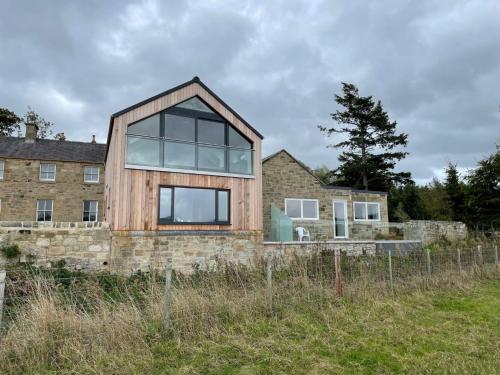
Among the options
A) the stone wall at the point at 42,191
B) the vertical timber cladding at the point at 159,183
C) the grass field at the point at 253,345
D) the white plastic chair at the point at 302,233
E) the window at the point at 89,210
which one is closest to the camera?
the grass field at the point at 253,345

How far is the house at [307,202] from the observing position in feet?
58.6

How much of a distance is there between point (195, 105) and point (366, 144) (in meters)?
24.3

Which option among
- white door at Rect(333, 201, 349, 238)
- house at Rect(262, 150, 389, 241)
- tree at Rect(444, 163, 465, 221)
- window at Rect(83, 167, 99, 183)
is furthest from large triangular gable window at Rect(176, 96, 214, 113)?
tree at Rect(444, 163, 465, 221)

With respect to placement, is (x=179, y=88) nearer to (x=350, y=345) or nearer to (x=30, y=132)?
(x=350, y=345)

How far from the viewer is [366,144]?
3375 centimetres

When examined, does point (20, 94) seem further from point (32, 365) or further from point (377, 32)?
point (32, 365)

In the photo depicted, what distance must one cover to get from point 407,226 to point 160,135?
14.5 m

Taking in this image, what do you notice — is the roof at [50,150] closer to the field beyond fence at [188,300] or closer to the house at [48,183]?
the house at [48,183]

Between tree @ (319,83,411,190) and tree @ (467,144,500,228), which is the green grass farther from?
tree @ (319,83,411,190)

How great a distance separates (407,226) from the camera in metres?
19.0

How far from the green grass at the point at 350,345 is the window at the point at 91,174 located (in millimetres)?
21074

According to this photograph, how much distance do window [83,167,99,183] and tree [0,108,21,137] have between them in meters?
16.4

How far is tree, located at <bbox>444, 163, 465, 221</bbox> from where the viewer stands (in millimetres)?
23922

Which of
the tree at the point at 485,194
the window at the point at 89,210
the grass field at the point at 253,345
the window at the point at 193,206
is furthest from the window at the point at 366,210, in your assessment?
the window at the point at 89,210
